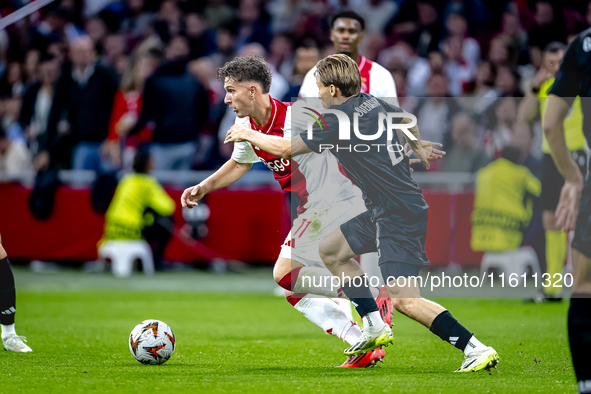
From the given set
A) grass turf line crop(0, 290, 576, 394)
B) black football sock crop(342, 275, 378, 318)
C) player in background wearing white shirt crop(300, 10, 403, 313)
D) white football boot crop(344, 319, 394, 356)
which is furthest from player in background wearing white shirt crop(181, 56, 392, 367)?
player in background wearing white shirt crop(300, 10, 403, 313)

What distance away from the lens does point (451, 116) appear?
1120cm

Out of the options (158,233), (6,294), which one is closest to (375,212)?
(6,294)

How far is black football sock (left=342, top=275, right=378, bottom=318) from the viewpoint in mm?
5445

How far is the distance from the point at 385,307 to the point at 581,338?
2.51 metres

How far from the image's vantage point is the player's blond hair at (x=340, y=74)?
5336 mm

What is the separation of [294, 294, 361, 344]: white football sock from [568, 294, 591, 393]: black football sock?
2144 mm

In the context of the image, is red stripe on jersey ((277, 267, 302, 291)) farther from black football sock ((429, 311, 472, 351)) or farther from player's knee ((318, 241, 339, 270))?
black football sock ((429, 311, 472, 351))

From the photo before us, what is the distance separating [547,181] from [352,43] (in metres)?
2.98

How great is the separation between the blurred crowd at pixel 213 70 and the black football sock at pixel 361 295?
16.8 ft

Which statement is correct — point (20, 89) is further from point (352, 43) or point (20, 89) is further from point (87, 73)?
point (352, 43)

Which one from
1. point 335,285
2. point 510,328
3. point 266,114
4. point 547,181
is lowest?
point 510,328

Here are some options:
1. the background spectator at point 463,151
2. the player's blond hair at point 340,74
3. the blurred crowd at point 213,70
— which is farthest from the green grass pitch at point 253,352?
the blurred crowd at point 213,70

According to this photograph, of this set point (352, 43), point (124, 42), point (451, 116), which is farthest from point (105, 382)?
point (124, 42)

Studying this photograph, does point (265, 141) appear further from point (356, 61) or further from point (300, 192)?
point (356, 61)
